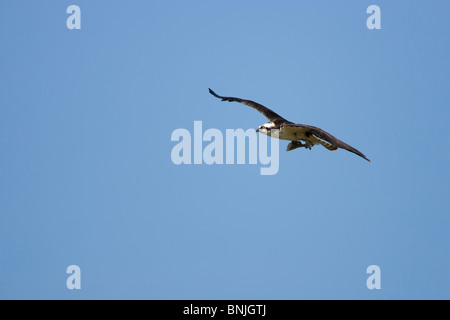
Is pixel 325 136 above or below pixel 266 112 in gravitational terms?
below

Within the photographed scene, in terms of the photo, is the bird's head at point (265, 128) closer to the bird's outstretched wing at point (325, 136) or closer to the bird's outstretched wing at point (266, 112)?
the bird's outstretched wing at point (266, 112)

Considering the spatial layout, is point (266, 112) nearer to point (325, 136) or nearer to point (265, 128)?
point (265, 128)

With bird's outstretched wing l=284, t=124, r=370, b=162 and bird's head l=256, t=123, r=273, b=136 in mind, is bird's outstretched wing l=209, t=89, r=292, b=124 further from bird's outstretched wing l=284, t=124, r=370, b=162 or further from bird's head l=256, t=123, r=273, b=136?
bird's outstretched wing l=284, t=124, r=370, b=162

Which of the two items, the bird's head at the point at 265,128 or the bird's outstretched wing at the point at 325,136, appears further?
the bird's head at the point at 265,128

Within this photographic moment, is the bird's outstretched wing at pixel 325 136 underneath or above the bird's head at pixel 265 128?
underneath

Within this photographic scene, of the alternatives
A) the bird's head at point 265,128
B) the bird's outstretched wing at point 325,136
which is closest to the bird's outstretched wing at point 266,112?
the bird's head at point 265,128

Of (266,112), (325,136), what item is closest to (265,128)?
(266,112)

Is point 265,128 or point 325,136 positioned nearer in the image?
point 325,136
